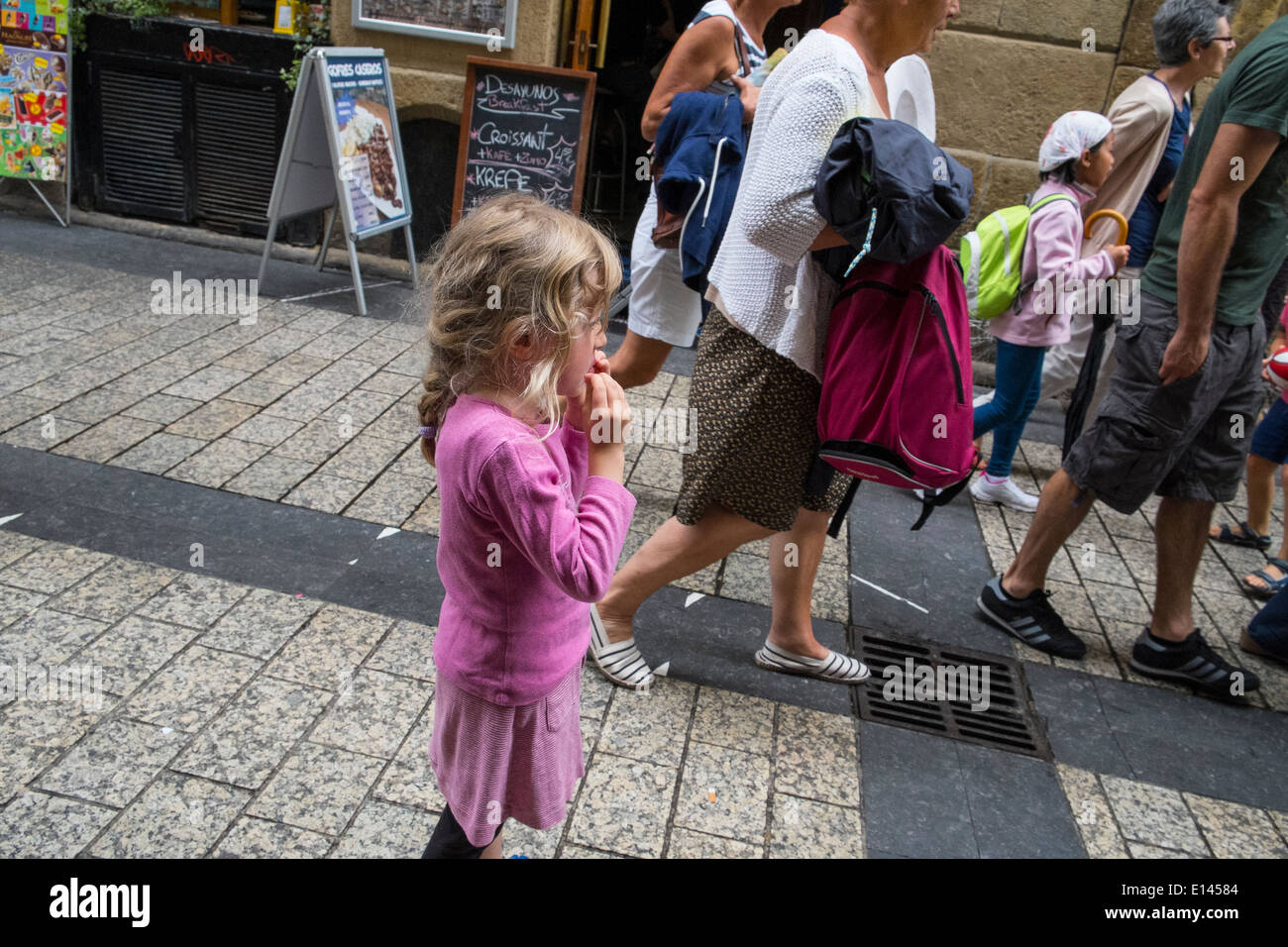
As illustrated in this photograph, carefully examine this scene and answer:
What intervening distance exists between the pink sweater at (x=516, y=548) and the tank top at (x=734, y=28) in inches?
95.8

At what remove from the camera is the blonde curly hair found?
1682mm

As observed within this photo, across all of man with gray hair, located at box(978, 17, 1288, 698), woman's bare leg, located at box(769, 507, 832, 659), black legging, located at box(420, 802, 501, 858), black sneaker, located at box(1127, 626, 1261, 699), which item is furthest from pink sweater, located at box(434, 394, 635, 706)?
black sneaker, located at box(1127, 626, 1261, 699)

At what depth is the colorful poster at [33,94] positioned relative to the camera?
7.03 metres

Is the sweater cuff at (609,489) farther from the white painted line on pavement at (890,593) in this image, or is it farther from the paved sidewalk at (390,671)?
the white painted line on pavement at (890,593)

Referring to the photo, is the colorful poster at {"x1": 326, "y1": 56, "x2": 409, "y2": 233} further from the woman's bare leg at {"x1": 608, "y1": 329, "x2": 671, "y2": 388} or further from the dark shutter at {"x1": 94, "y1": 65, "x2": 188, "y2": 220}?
the woman's bare leg at {"x1": 608, "y1": 329, "x2": 671, "y2": 388}

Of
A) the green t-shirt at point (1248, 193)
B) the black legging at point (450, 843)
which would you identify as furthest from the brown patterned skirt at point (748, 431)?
the green t-shirt at point (1248, 193)

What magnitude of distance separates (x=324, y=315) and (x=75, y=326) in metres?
1.33

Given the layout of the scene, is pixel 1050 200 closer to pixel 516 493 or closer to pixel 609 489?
pixel 609 489

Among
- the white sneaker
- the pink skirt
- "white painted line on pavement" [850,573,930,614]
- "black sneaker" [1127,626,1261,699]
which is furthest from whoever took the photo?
the white sneaker

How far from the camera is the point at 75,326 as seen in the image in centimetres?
539

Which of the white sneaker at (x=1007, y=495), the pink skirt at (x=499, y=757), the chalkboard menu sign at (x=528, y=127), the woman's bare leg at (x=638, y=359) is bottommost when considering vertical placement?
the white sneaker at (x=1007, y=495)

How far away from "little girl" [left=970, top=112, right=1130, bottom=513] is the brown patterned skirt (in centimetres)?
185

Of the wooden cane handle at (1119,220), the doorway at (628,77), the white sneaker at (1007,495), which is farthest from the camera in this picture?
the doorway at (628,77)

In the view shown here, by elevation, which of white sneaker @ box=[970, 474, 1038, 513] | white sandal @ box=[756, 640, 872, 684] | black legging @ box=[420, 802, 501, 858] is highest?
black legging @ box=[420, 802, 501, 858]
